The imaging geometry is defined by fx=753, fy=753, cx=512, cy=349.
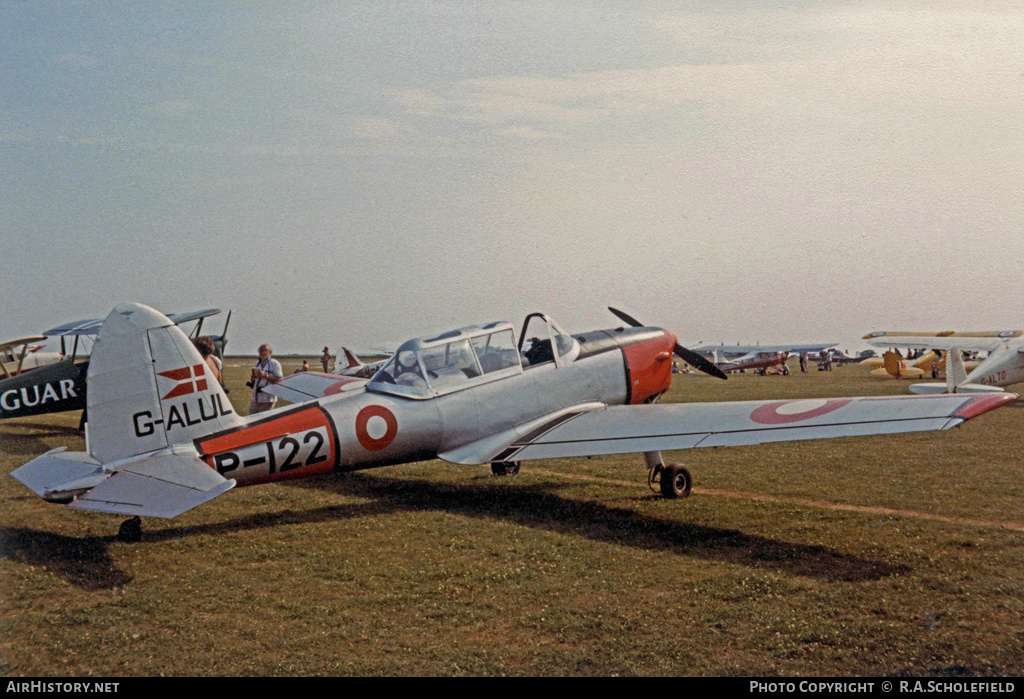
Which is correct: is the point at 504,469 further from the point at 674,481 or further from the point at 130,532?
the point at 130,532

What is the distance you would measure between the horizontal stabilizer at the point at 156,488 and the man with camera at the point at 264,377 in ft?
17.3

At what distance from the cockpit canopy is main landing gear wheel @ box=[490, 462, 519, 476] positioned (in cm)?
186

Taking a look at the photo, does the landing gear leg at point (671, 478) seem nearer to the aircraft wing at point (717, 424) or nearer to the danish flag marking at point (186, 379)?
the aircraft wing at point (717, 424)

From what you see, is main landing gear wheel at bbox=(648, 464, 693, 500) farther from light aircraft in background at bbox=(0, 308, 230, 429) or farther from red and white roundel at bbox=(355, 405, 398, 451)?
light aircraft in background at bbox=(0, 308, 230, 429)

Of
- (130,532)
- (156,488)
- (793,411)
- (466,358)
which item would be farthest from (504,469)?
(156,488)

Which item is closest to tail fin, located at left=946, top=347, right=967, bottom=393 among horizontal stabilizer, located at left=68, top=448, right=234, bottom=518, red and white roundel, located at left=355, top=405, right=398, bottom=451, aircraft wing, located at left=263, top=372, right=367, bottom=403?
aircraft wing, located at left=263, top=372, right=367, bottom=403

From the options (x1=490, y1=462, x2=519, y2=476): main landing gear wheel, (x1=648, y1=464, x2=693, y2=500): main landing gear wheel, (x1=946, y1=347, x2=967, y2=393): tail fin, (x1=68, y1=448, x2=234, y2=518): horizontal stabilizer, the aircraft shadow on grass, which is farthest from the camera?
(x1=946, y1=347, x2=967, y2=393): tail fin

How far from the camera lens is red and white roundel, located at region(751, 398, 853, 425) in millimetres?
7461

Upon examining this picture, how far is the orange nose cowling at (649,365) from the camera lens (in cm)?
988

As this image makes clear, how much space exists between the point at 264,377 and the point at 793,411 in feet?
24.9

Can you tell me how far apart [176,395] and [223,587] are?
1.93 metres

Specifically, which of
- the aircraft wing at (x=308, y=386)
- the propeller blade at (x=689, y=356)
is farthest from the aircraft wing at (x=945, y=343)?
the aircraft wing at (x=308, y=386)

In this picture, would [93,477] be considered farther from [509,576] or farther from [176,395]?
[509,576]

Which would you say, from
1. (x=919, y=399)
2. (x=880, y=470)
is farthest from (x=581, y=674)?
(x=880, y=470)
